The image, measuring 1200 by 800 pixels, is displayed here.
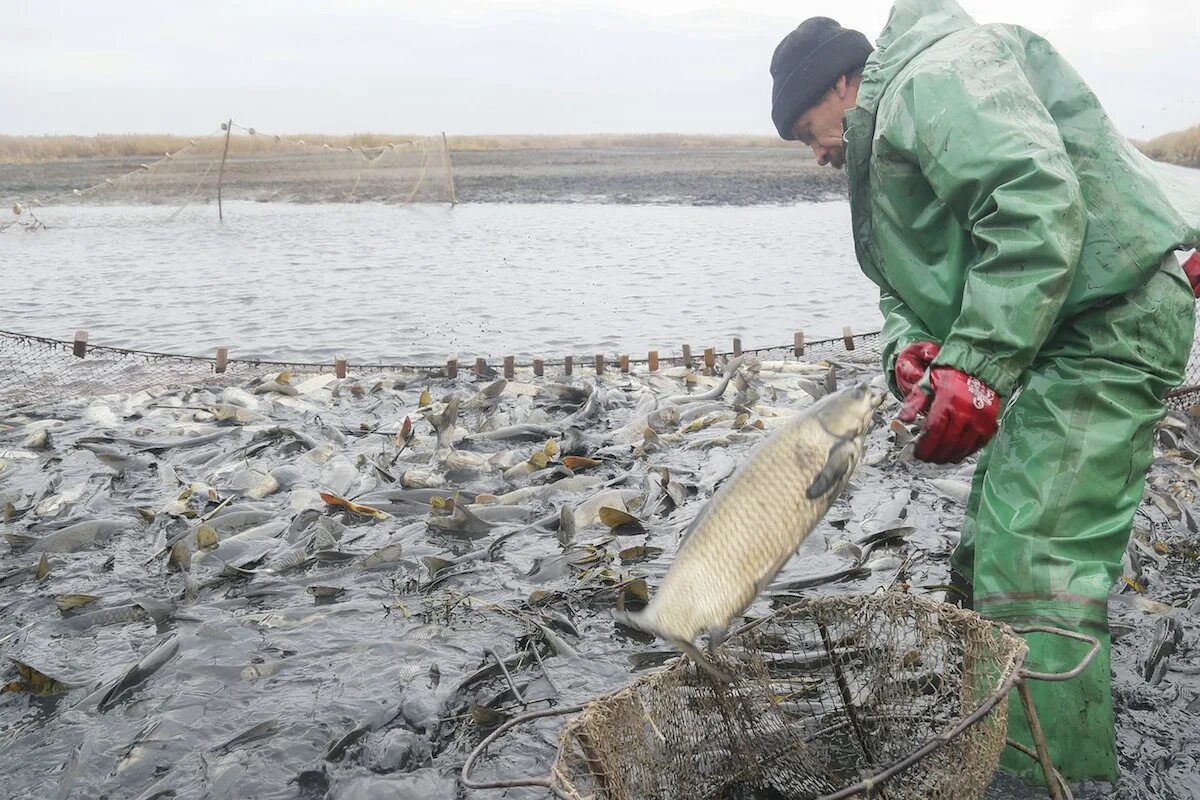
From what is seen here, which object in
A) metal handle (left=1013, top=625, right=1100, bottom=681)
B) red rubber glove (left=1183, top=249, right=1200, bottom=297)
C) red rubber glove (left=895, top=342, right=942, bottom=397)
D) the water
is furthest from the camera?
the water

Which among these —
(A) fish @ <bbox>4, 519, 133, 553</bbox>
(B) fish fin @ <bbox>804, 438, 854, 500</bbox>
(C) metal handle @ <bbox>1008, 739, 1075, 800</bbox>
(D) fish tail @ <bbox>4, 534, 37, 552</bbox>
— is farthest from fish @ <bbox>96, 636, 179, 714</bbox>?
(C) metal handle @ <bbox>1008, 739, 1075, 800</bbox>

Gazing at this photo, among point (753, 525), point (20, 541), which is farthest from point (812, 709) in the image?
point (20, 541)

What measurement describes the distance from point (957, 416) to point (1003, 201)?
606mm

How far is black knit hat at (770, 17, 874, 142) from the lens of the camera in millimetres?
3438

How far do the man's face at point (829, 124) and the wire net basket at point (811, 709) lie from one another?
5.65 feet

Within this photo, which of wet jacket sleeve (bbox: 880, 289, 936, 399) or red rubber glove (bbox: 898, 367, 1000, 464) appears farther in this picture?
wet jacket sleeve (bbox: 880, 289, 936, 399)

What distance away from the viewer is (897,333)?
3348 mm

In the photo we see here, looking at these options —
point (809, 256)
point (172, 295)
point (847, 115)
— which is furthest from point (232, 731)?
point (809, 256)

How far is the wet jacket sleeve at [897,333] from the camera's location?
325 cm

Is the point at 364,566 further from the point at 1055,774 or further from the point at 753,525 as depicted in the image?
the point at 1055,774

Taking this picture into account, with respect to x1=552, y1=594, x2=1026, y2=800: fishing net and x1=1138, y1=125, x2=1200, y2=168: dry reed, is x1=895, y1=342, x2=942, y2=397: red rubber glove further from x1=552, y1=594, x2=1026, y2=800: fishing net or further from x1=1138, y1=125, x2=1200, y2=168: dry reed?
x1=1138, y1=125, x2=1200, y2=168: dry reed

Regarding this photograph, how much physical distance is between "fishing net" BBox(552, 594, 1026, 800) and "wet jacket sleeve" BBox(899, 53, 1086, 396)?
805 millimetres

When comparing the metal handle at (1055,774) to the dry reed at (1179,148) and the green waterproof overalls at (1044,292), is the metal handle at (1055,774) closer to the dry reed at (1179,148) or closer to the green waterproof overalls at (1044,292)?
the green waterproof overalls at (1044,292)

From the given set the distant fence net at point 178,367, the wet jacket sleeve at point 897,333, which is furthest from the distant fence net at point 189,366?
the wet jacket sleeve at point 897,333
